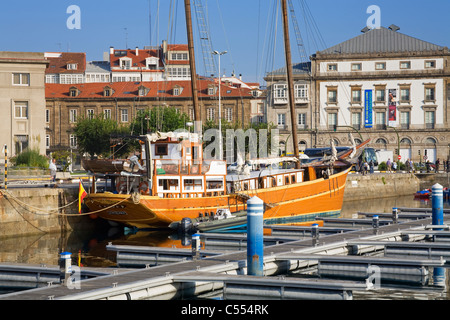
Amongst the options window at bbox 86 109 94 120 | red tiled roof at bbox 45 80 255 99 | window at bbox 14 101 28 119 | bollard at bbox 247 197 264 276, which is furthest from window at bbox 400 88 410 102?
bollard at bbox 247 197 264 276

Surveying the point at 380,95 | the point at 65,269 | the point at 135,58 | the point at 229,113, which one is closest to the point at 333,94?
the point at 380,95

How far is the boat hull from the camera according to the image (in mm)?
31141

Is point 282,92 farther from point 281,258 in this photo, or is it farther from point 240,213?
point 281,258

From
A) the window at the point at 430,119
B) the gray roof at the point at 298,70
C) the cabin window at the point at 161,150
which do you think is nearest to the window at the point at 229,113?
the gray roof at the point at 298,70

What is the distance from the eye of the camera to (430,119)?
83312 millimetres

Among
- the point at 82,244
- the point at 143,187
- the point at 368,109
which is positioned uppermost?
the point at 368,109

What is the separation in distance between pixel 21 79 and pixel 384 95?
4658 cm

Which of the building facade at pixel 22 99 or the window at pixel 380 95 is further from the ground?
the window at pixel 380 95

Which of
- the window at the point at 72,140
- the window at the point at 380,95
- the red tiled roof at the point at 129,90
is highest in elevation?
the red tiled roof at the point at 129,90

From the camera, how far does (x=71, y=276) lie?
696 inches

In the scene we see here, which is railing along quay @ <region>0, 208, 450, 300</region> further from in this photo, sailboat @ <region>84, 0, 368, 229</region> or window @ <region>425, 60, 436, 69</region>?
window @ <region>425, 60, 436, 69</region>

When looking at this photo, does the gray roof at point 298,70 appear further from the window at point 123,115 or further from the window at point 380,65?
the window at point 123,115

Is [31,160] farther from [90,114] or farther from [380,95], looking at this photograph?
[380,95]

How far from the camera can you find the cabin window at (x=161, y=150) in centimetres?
3294
